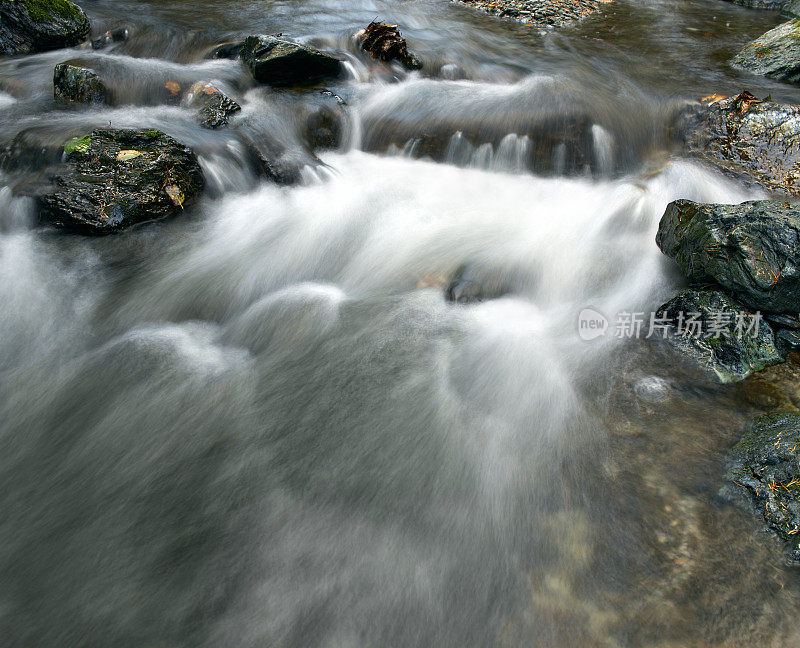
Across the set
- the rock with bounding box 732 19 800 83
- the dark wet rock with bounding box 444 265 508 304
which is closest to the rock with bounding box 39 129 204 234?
the dark wet rock with bounding box 444 265 508 304

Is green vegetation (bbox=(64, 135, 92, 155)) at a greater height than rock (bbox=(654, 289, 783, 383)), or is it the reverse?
green vegetation (bbox=(64, 135, 92, 155))

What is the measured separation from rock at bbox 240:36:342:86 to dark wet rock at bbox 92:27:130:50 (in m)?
2.65

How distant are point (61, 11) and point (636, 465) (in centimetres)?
1080

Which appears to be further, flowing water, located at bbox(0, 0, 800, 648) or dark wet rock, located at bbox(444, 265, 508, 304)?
dark wet rock, located at bbox(444, 265, 508, 304)

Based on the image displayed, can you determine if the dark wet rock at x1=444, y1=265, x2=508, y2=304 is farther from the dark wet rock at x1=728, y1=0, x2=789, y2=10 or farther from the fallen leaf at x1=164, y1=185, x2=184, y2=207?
the dark wet rock at x1=728, y1=0, x2=789, y2=10

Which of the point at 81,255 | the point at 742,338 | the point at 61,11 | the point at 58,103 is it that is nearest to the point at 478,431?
the point at 742,338

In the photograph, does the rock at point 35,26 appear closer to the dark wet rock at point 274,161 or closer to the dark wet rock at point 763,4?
→ the dark wet rock at point 274,161

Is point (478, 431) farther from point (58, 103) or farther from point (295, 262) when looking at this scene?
point (58, 103)

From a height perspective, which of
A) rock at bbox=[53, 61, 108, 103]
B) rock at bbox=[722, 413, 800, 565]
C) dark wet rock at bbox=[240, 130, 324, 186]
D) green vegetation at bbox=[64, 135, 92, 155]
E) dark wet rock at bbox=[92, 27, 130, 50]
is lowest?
rock at bbox=[722, 413, 800, 565]

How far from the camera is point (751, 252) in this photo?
12.2 ft

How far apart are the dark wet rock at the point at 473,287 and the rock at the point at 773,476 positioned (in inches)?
87.7

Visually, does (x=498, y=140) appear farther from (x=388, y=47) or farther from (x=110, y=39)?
(x=110, y=39)

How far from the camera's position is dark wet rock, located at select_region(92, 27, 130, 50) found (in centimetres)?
855

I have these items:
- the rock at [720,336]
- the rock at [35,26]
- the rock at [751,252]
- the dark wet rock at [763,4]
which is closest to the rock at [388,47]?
the rock at [35,26]
